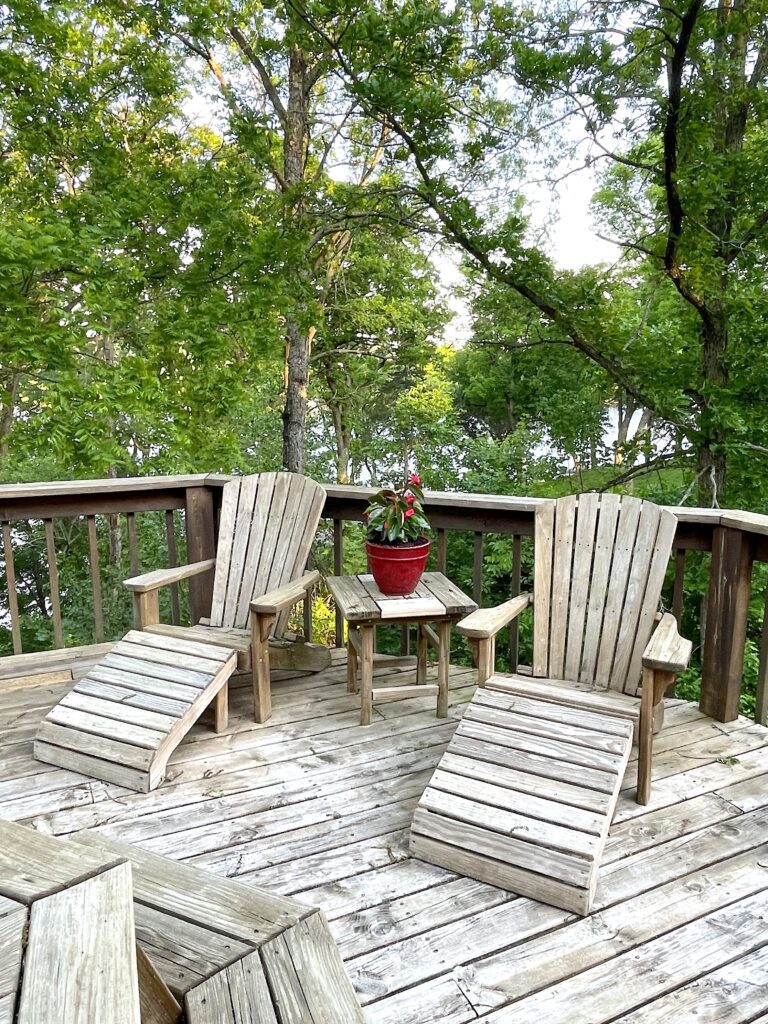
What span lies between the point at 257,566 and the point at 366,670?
2.48ft

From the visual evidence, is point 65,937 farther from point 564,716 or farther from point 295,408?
point 295,408

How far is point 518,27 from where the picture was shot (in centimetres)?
455

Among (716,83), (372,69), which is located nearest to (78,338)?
(372,69)

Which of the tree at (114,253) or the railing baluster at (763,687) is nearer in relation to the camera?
the railing baluster at (763,687)

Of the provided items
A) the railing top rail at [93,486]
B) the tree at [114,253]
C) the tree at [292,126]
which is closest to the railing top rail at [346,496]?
the railing top rail at [93,486]

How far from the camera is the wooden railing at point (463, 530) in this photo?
98.2 inches

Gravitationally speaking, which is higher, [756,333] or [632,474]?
[756,333]

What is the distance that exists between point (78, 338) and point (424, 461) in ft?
17.4

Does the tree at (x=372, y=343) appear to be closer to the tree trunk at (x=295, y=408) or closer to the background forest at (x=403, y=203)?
the tree trunk at (x=295, y=408)

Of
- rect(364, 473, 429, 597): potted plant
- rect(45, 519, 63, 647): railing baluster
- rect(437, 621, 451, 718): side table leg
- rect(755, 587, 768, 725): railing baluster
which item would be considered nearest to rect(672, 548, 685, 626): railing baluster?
rect(755, 587, 768, 725): railing baluster

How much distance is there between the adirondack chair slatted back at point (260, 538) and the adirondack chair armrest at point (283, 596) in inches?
4.1

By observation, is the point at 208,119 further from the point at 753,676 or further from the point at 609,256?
the point at 753,676

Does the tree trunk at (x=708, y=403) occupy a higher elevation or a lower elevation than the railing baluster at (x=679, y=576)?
higher

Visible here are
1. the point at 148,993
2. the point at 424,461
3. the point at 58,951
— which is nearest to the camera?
the point at 58,951
